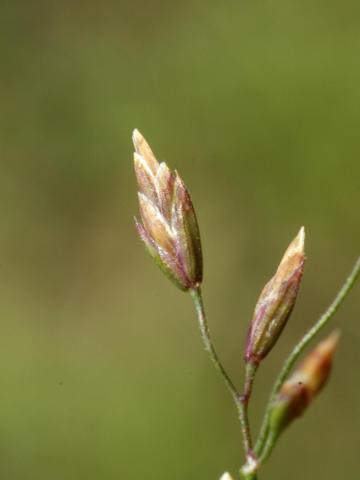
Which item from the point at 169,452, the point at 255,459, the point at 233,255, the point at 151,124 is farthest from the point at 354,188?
the point at 255,459

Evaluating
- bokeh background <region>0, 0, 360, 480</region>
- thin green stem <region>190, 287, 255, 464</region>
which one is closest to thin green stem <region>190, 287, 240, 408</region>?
thin green stem <region>190, 287, 255, 464</region>

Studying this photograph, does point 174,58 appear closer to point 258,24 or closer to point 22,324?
point 258,24

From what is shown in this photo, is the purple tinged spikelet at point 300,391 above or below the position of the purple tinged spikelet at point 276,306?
below

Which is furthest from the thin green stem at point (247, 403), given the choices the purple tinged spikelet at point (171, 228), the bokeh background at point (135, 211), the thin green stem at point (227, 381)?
the bokeh background at point (135, 211)

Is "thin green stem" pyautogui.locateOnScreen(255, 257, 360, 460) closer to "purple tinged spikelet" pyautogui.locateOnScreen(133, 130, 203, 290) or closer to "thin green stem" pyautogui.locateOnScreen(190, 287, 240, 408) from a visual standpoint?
"thin green stem" pyautogui.locateOnScreen(190, 287, 240, 408)

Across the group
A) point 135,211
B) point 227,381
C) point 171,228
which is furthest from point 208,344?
point 135,211

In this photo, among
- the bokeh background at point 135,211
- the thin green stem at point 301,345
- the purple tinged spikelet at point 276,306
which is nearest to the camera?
the thin green stem at point 301,345

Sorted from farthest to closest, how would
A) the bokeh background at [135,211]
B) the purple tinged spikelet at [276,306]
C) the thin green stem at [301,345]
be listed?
the bokeh background at [135,211]
the purple tinged spikelet at [276,306]
the thin green stem at [301,345]

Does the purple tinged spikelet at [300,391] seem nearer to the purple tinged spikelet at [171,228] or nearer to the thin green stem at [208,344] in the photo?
the thin green stem at [208,344]
